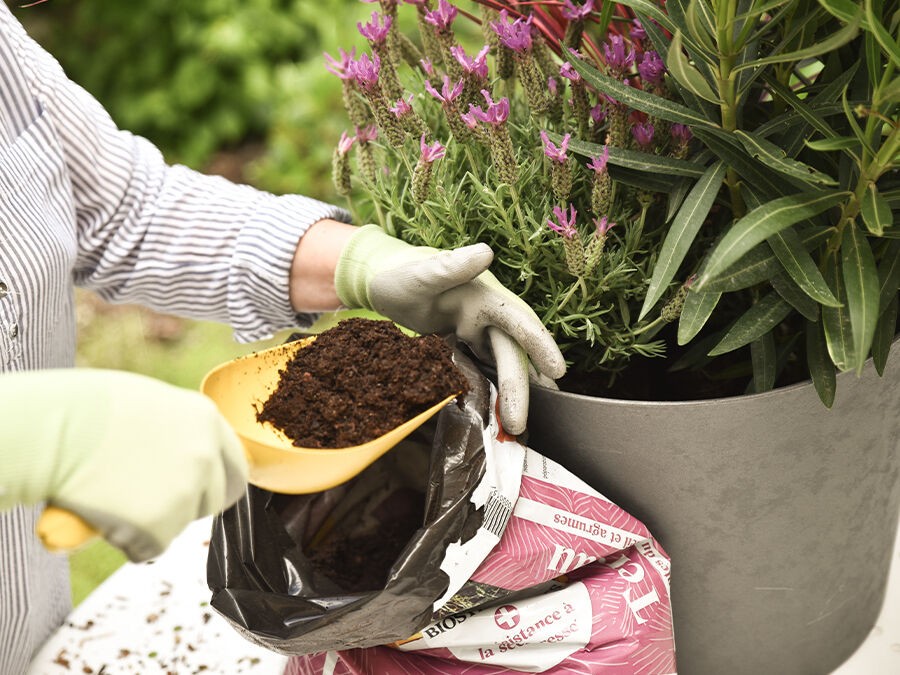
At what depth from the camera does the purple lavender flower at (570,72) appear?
30.4 inches

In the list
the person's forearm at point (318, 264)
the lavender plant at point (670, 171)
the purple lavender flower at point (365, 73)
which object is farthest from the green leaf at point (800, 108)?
the person's forearm at point (318, 264)

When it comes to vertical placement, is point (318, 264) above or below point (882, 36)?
below

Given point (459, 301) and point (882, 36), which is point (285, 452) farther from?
point (882, 36)

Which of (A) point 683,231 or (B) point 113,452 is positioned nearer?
(B) point 113,452

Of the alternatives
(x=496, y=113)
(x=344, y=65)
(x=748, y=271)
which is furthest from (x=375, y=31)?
(x=748, y=271)

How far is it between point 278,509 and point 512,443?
24cm

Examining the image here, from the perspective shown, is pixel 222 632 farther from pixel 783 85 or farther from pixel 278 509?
pixel 783 85

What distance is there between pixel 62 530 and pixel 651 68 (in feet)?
1.88

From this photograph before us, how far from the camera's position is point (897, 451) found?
2.84ft

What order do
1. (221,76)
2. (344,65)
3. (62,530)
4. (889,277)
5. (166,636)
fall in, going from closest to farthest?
(62,530)
(889,277)
(344,65)
(166,636)
(221,76)

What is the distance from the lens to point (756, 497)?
0.78m

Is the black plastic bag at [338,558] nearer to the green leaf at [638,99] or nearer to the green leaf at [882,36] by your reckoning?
the green leaf at [638,99]

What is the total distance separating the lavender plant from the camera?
0.68 m

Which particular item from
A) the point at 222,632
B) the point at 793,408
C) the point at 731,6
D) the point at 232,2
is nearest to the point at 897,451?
the point at 793,408
